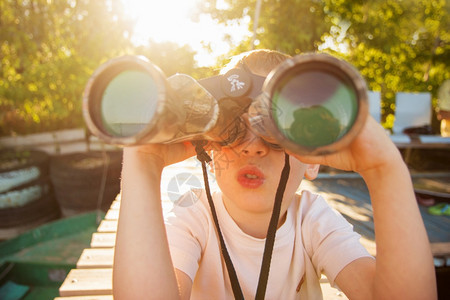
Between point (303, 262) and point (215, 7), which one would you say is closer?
point (303, 262)

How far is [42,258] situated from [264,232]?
279 cm

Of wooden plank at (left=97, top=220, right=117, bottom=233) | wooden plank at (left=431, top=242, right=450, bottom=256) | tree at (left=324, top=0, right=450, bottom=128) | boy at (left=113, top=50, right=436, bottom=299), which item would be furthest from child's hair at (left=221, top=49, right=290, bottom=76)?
tree at (left=324, top=0, right=450, bottom=128)

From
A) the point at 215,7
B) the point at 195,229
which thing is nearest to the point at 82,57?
the point at 215,7

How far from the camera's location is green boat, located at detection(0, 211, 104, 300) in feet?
9.18

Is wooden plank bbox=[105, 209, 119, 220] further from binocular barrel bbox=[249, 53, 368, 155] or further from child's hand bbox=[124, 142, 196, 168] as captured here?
binocular barrel bbox=[249, 53, 368, 155]

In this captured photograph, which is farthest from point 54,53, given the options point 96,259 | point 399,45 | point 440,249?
point 399,45

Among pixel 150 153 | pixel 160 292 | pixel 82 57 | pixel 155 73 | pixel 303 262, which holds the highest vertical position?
pixel 82 57

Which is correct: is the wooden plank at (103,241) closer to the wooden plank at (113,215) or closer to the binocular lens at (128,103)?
the wooden plank at (113,215)

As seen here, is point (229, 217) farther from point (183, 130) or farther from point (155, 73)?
point (155, 73)

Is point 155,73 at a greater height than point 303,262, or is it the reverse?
point 155,73

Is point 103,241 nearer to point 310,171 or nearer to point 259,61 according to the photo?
point 310,171

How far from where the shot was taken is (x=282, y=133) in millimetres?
627

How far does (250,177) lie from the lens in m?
1.06

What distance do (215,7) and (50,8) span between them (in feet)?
8.96
